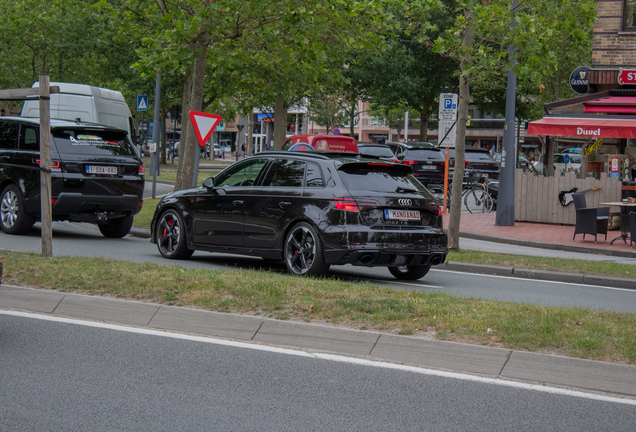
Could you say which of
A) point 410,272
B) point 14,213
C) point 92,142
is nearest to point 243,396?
point 410,272

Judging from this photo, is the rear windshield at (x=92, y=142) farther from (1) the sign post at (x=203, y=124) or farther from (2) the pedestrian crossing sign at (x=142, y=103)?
(2) the pedestrian crossing sign at (x=142, y=103)

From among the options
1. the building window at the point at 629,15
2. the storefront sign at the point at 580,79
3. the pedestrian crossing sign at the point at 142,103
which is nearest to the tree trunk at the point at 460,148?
the storefront sign at the point at 580,79

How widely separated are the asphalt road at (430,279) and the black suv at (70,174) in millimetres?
471

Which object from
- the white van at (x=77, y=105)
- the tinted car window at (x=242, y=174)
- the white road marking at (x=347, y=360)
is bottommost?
the white road marking at (x=347, y=360)

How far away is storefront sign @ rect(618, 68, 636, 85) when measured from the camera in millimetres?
21203

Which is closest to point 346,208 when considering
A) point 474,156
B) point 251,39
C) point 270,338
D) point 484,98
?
point 270,338

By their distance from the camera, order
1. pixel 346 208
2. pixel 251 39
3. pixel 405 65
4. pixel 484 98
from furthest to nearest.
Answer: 1. pixel 484 98
2. pixel 405 65
3. pixel 251 39
4. pixel 346 208

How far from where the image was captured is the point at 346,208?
905 centimetres

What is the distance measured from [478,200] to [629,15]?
22.3ft

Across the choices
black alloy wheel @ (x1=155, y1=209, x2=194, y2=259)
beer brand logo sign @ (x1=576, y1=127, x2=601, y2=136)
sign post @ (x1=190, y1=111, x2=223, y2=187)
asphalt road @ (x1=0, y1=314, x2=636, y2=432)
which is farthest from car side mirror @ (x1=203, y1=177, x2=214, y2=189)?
beer brand logo sign @ (x1=576, y1=127, x2=601, y2=136)

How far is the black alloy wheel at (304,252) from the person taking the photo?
9.18 meters

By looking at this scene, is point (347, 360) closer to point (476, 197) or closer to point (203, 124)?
point (203, 124)

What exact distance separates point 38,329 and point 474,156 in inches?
866

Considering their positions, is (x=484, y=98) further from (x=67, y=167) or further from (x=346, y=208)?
(x=346, y=208)
